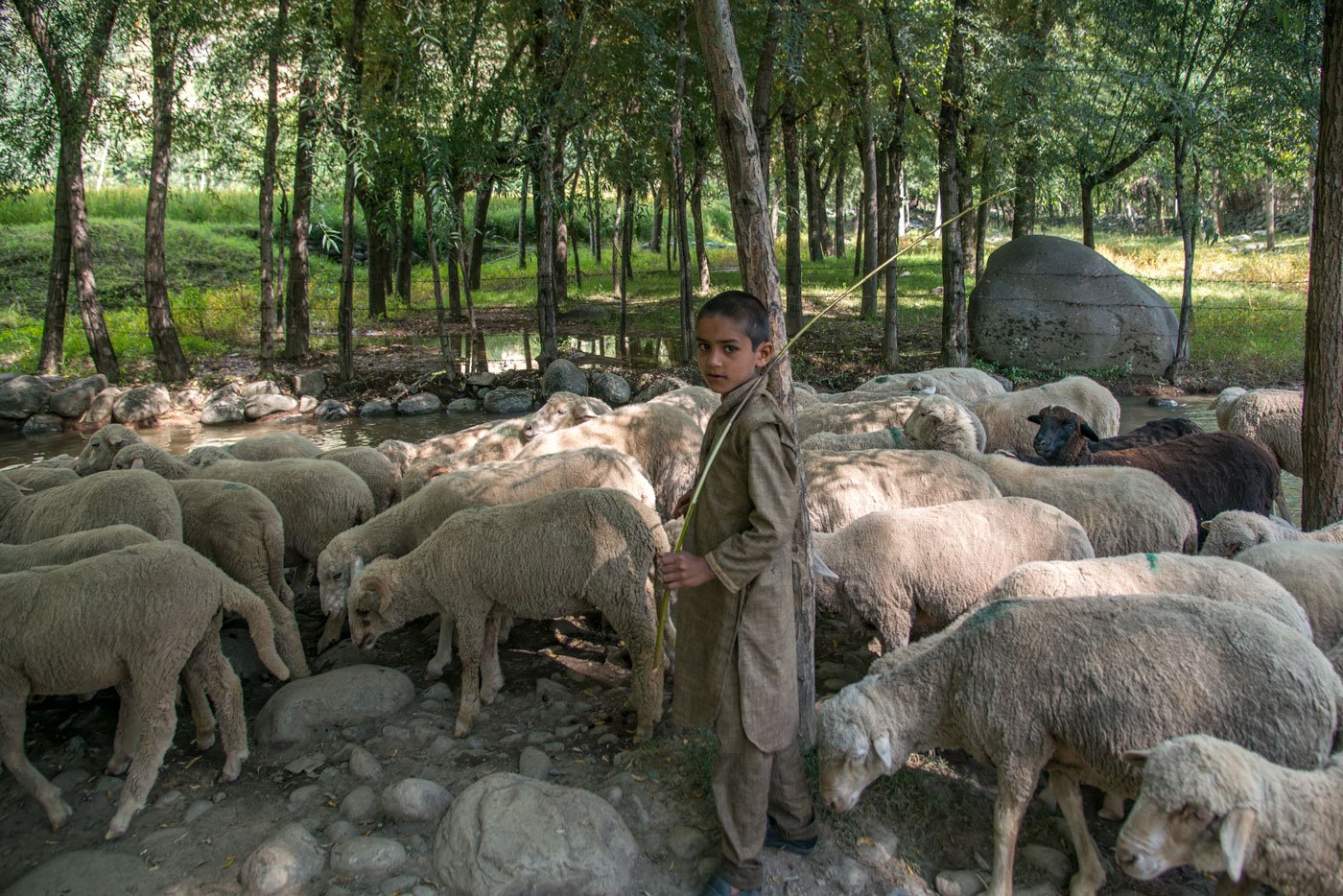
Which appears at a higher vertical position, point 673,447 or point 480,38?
point 480,38

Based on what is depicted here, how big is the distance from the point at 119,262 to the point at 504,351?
60.0 ft

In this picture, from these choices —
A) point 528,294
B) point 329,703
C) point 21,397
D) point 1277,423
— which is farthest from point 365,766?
point 528,294

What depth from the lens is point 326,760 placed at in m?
4.55

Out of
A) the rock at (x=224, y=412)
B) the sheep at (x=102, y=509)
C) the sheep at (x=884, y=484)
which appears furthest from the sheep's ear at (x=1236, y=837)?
the rock at (x=224, y=412)

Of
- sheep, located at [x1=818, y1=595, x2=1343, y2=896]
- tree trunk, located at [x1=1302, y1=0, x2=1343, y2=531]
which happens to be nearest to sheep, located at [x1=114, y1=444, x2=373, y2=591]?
sheep, located at [x1=818, y1=595, x2=1343, y2=896]

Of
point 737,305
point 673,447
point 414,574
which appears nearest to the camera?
point 737,305

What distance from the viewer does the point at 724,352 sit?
333 centimetres

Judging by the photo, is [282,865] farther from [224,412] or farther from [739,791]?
[224,412]

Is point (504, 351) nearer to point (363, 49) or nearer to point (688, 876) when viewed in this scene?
point (363, 49)

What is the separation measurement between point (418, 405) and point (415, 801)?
1234 centimetres

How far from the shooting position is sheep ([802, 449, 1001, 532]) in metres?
6.34

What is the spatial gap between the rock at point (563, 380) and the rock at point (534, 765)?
36.5 ft

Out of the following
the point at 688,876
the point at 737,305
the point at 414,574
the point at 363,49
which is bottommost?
the point at 688,876

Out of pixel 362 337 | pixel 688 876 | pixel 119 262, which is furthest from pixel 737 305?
pixel 119 262
